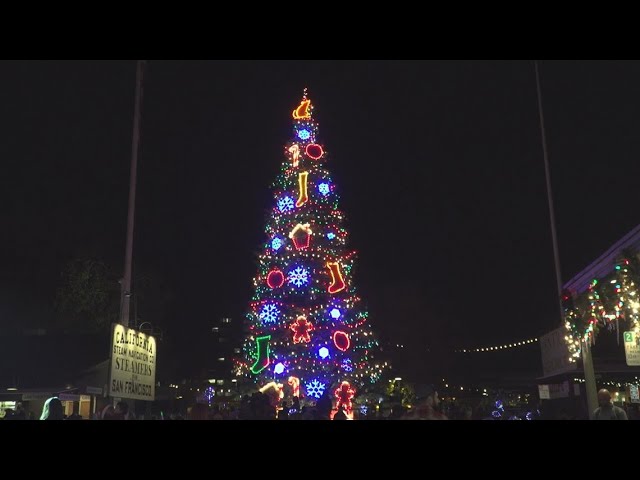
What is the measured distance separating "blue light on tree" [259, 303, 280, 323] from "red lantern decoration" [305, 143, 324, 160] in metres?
7.10

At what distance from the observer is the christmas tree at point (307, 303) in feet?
81.6

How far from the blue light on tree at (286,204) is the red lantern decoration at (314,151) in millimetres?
2224

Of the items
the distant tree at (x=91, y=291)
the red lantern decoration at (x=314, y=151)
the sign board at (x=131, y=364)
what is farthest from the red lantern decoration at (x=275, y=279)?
the sign board at (x=131, y=364)

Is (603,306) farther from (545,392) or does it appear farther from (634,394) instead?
(545,392)

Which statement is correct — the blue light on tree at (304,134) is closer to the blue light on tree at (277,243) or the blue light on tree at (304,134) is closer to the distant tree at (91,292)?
the blue light on tree at (277,243)

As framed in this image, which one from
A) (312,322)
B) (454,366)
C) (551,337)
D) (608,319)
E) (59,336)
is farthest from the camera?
(454,366)

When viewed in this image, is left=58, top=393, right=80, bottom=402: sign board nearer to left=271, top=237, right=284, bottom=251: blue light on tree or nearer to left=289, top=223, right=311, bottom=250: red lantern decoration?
left=271, top=237, right=284, bottom=251: blue light on tree

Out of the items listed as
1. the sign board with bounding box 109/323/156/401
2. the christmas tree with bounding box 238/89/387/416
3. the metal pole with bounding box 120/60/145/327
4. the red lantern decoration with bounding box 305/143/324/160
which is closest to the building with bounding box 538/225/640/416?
the christmas tree with bounding box 238/89/387/416

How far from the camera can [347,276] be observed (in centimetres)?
2678

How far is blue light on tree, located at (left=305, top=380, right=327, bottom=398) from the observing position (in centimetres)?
2445
